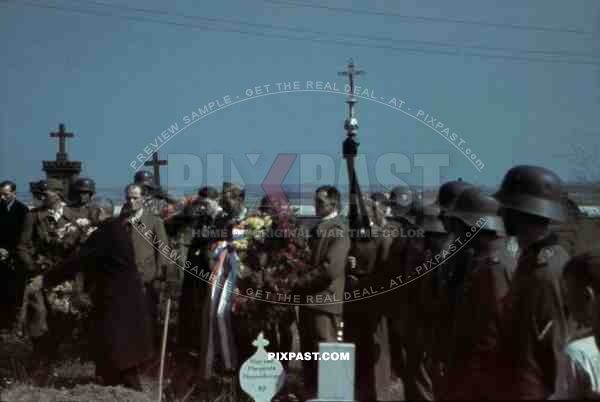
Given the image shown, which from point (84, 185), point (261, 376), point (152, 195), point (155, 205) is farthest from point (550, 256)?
point (84, 185)

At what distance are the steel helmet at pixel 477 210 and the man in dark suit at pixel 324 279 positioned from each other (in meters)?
1.11

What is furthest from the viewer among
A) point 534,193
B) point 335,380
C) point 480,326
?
point 335,380

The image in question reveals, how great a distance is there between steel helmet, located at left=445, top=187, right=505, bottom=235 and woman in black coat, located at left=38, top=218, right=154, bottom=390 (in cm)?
309

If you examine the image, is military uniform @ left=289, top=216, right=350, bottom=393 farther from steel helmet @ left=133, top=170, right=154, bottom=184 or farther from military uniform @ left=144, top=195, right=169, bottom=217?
steel helmet @ left=133, top=170, right=154, bottom=184

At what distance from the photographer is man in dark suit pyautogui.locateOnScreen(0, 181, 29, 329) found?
9617mm

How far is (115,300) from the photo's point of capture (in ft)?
26.0

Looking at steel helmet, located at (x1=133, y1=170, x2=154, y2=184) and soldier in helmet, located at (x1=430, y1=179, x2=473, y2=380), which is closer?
soldier in helmet, located at (x1=430, y1=179, x2=473, y2=380)

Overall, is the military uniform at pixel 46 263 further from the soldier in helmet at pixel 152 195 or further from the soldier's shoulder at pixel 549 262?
the soldier's shoulder at pixel 549 262

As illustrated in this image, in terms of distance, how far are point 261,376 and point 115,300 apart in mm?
1647

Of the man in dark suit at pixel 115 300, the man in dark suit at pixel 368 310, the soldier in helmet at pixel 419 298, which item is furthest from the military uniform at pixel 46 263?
the soldier in helmet at pixel 419 298

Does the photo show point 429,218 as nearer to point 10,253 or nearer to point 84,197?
point 84,197

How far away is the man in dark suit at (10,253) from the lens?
9.62m

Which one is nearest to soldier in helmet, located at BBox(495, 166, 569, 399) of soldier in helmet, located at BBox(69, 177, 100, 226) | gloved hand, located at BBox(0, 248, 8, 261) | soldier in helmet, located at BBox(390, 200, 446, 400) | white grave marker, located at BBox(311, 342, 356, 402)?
white grave marker, located at BBox(311, 342, 356, 402)

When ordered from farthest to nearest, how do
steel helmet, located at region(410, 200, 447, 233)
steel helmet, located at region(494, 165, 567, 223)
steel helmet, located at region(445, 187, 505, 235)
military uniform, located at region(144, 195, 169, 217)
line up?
military uniform, located at region(144, 195, 169, 217) → steel helmet, located at region(410, 200, 447, 233) → steel helmet, located at region(445, 187, 505, 235) → steel helmet, located at region(494, 165, 567, 223)
